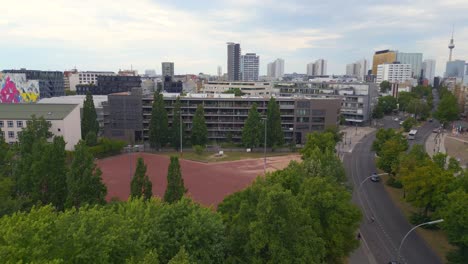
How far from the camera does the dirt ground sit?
39.9m

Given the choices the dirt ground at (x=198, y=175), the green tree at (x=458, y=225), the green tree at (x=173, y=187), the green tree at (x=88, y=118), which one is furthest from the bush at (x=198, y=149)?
the green tree at (x=458, y=225)

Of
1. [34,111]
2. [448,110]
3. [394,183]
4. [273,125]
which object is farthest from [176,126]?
[448,110]

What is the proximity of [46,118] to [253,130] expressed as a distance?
33.9 metres

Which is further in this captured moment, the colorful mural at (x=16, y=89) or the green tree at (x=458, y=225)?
the colorful mural at (x=16, y=89)

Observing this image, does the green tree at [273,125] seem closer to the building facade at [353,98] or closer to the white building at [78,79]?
the building facade at [353,98]

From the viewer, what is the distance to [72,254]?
1409 centimetres

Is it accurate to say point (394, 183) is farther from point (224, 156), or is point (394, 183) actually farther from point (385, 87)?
point (385, 87)

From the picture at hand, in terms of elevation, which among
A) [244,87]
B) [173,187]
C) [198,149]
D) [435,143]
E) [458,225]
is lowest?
[198,149]

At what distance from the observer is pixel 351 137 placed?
257 ft

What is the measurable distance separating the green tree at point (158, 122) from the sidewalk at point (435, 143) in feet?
157

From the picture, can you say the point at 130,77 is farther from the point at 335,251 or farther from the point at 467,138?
the point at 335,251

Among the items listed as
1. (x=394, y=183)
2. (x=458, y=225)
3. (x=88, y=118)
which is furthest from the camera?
(x=88, y=118)

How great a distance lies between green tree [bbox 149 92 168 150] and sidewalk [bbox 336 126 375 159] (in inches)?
1268

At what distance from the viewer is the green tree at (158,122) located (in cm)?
6141
